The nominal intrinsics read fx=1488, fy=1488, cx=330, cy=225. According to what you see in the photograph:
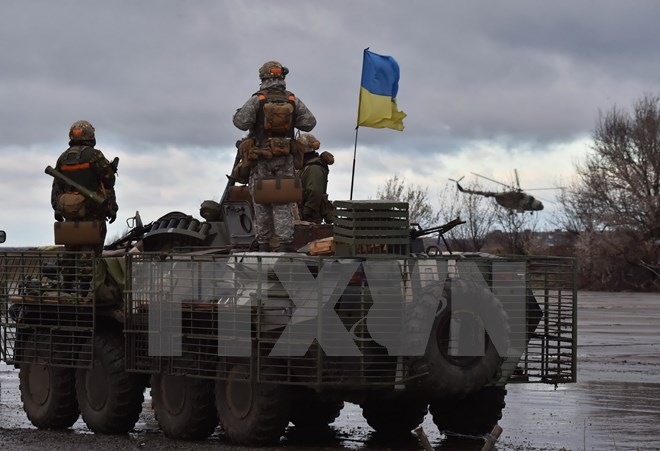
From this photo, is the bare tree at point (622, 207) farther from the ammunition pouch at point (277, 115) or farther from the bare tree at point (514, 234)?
the ammunition pouch at point (277, 115)

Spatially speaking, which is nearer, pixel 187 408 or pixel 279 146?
pixel 187 408

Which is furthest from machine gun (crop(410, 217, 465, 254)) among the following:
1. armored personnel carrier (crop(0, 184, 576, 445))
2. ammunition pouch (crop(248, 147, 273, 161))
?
ammunition pouch (crop(248, 147, 273, 161))

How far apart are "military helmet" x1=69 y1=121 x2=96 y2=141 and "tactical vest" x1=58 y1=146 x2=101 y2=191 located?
0.38 ft

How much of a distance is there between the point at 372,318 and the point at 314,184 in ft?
13.0

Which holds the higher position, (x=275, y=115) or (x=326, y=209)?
(x=275, y=115)

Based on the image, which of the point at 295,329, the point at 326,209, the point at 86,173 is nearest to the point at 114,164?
the point at 86,173

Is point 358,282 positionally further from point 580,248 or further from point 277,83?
Answer: point 580,248

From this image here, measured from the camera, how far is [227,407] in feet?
42.7

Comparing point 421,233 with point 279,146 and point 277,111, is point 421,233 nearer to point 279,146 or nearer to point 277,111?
point 279,146

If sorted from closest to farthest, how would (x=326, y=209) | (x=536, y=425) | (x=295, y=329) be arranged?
1. (x=295, y=329)
2. (x=536, y=425)
3. (x=326, y=209)

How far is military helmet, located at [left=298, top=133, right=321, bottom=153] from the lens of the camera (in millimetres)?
15886

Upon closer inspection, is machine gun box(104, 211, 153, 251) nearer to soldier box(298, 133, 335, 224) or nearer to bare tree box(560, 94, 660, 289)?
soldier box(298, 133, 335, 224)

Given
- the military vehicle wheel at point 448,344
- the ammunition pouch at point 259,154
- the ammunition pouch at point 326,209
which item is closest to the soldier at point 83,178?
the ammunition pouch at point 259,154

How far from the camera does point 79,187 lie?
51.0 feet
